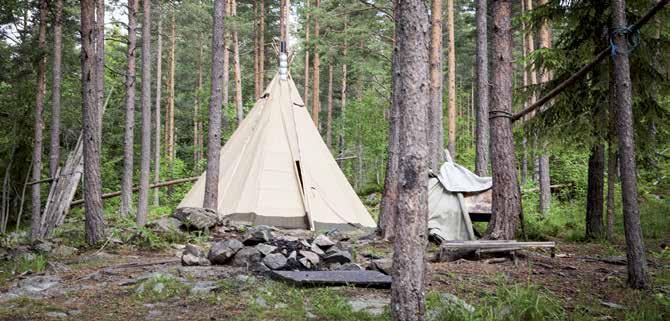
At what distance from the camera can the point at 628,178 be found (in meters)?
5.36

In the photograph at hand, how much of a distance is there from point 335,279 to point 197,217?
525 centimetres

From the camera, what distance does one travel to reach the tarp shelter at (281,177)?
11781 mm

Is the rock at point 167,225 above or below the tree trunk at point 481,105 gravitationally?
below

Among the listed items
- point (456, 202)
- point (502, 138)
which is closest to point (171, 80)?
point (456, 202)

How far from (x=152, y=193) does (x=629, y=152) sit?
21051mm

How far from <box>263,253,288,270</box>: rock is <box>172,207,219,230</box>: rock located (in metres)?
3.89

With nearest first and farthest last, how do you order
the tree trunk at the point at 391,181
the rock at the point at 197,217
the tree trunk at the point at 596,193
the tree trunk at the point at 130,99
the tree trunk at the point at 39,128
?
1. the tree trunk at the point at 596,193
2. the tree trunk at the point at 391,181
3. the rock at the point at 197,217
4. the tree trunk at the point at 39,128
5. the tree trunk at the point at 130,99

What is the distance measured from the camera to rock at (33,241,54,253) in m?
8.06

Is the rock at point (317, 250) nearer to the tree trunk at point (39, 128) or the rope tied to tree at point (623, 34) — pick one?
the rope tied to tree at point (623, 34)

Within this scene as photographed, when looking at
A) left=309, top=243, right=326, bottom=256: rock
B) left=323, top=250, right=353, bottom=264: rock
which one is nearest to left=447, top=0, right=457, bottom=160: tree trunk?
left=309, top=243, right=326, bottom=256: rock

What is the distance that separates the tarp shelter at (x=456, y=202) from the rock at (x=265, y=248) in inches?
130

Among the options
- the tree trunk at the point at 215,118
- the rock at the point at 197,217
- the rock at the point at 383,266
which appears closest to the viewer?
the rock at the point at 383,266

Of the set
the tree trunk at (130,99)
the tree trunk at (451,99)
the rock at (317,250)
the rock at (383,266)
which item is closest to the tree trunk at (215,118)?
the tree trunk at (130,99)

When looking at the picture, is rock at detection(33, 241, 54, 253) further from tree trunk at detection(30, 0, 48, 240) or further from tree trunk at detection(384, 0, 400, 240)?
tree trunk at detection(384, 0, 400, 240)
